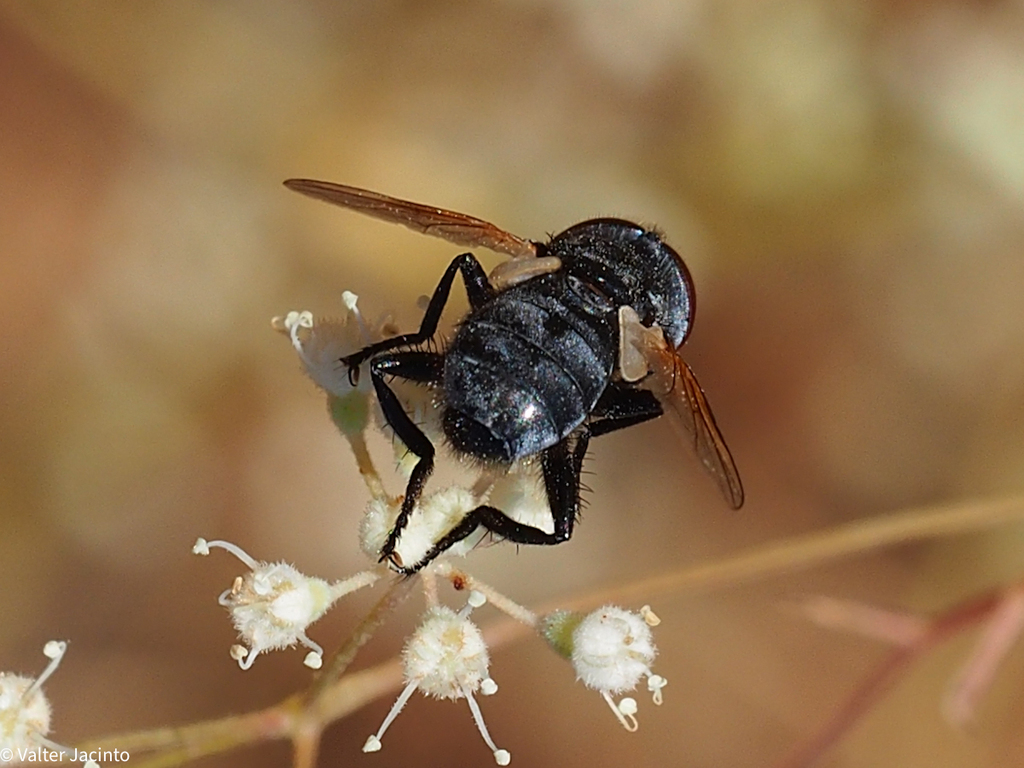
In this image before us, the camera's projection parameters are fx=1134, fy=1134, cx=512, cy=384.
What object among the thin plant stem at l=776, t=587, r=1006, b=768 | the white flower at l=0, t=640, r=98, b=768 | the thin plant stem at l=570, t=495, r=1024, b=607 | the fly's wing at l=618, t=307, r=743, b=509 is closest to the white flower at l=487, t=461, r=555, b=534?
the fly's wing at l=618, t=307, r=743, b=509

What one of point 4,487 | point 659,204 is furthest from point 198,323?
point 659,204

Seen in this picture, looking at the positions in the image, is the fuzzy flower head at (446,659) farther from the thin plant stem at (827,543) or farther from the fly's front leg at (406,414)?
the thin plant stem at (827,543)

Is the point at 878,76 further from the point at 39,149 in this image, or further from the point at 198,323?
the point at 39,149

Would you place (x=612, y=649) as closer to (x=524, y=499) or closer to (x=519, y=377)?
(x=524, y=499)

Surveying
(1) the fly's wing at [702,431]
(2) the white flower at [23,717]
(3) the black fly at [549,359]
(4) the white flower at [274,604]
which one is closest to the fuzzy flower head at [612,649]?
(3) the black fly at [549,359]

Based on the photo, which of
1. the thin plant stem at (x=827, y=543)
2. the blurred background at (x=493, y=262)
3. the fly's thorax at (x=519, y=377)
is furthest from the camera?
the blurred background at (x=493, y=262)

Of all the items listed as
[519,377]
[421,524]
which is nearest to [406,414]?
[421,524]
